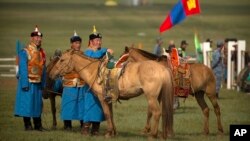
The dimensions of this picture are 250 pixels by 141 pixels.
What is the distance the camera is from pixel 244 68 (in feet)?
108

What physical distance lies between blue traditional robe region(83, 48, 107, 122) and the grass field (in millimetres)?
437

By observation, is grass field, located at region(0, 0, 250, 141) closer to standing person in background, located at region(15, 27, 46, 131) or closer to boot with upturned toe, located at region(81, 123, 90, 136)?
boot with upturned toe, located at region(81, 123, 90, 136)

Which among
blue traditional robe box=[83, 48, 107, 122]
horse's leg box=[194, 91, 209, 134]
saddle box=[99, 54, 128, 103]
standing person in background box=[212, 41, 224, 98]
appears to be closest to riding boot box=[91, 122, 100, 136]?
blue traditional robe box=[83, 48, 107, 122]

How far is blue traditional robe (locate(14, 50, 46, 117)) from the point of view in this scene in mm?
19734

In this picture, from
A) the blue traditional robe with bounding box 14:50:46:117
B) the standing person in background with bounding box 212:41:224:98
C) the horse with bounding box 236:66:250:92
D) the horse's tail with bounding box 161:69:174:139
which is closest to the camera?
the horse's tail with bounding box 161:69:174:139

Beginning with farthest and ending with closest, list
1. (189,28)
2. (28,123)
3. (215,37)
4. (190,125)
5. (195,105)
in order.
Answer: (189,28), (215,37), (195,105), (190,125), (28,123)

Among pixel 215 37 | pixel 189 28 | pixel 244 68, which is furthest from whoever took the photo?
pixel 189 28

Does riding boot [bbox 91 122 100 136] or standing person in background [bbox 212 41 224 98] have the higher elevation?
standing person in background [bbox 212 41 224 98]

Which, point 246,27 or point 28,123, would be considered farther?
point 246,27

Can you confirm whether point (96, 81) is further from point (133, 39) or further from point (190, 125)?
point (133, 39)

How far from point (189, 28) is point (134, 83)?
164 feet

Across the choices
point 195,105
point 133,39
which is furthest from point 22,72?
point 133,39

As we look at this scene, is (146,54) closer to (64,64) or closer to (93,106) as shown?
(93,106)

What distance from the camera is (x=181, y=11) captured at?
2378 cm
